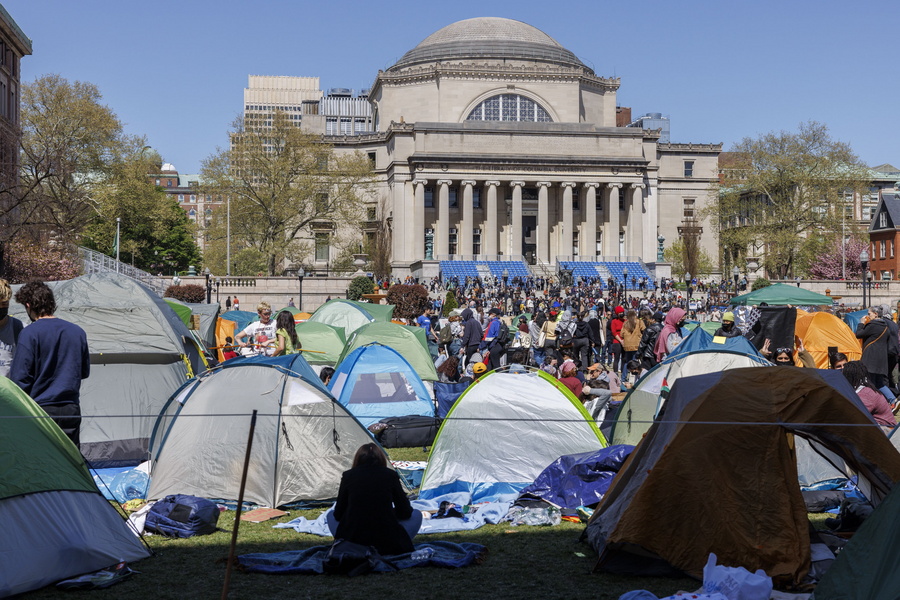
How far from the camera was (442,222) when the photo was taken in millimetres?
79375

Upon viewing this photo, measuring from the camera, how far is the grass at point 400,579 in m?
7.46

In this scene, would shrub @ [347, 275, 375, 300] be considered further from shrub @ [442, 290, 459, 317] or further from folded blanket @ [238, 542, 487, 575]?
folded blanket @ [238, 542, 487, 575]

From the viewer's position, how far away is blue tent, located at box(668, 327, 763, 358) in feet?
46.4

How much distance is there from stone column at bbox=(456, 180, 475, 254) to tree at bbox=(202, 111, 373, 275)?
54.2 feet

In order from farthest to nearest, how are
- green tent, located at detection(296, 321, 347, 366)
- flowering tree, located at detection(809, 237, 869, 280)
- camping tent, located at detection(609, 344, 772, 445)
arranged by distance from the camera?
flowering tree, located at detection(809, 237, 869, 280) → green tent, located at detection(296, 321, 347, 366) → camping tent, located at detection(609, 344, 772, 445)

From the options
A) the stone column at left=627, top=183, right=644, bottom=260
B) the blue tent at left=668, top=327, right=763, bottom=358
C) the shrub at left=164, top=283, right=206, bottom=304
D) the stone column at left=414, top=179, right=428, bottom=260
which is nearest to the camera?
the blue tent at left=668, top=327, right=763, bottom=358

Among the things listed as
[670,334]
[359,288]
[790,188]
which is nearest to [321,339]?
[670,334]

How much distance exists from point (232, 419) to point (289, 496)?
3.41ft

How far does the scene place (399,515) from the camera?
852 centimetres

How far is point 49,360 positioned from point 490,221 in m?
71.0

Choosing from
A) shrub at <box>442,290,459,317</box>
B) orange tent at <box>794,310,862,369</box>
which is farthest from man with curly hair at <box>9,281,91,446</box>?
shrub at <box>442,290,459,317</box>

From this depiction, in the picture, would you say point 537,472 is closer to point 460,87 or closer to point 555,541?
point 555,541

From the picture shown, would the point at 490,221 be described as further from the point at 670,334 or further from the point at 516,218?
the point at 670,334

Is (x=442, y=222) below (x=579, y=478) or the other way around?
the other way around
